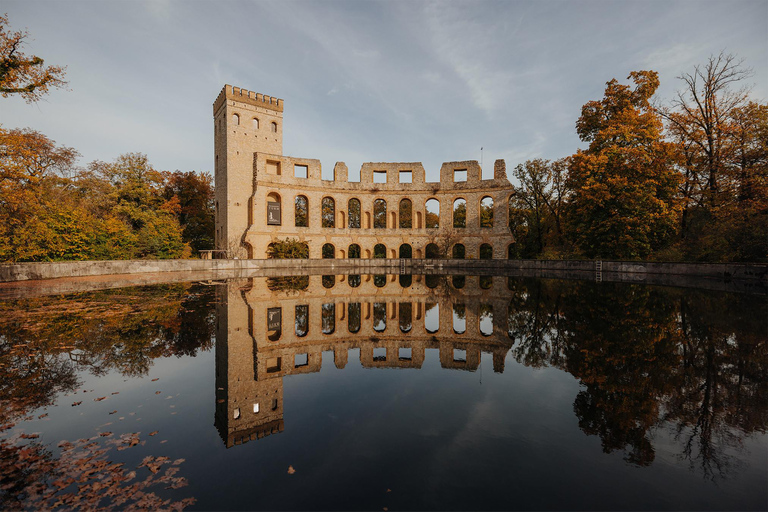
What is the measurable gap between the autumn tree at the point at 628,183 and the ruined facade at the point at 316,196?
10655 millimetres

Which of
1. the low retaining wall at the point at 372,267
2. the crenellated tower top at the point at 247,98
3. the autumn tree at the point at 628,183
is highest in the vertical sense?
the crenellated tower top at the point at 247,98

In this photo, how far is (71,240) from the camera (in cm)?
1772

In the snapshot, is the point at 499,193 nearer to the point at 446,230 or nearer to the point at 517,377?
the point at 446,230

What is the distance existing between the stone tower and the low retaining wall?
7.33m

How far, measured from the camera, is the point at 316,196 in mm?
32562

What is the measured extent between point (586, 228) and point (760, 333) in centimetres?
1632

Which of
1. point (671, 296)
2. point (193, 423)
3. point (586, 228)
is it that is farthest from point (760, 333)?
point (586, 228)

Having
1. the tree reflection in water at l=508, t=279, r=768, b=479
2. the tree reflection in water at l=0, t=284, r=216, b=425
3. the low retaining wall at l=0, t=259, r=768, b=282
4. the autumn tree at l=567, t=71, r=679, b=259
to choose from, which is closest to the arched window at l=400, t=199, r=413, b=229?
Answer: the low retaining wall at l=0, t=259, r=768, b=282

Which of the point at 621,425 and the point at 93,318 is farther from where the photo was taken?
the point at 93,318

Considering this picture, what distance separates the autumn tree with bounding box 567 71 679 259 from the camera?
61.3ft

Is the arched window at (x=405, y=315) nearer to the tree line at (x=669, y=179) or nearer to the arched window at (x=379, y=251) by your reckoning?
the tree line at (x=669, y=179)

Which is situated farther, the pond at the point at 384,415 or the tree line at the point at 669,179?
the tree line at the point at 669,179

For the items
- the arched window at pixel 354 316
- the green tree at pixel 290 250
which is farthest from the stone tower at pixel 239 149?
the arched window at pixel 354 316

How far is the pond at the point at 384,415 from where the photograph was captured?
2184 mm
